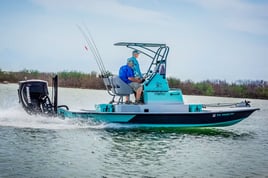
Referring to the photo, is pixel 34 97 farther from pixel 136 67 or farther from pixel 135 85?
pixel 136 67

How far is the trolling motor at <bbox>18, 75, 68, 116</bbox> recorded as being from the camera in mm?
15031

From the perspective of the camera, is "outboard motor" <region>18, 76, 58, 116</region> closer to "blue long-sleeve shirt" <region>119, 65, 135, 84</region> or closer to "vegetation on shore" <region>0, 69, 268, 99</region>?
"blue long-sleeve shirt" <region>119, 65, 135, 84</region>

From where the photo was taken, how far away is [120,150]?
11.6 m

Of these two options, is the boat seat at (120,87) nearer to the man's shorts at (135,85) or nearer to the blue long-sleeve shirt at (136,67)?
the man's shorts at (135,85)

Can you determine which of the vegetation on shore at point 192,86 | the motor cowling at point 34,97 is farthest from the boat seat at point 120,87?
the vegetation on shore at point 192,86

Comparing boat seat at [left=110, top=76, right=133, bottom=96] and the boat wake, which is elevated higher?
boat seat at [left=110, top=76, right=133, bottom=96]

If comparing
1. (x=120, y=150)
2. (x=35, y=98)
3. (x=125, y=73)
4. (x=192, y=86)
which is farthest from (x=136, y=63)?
(x=192, y=86)

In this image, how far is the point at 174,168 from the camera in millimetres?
9820

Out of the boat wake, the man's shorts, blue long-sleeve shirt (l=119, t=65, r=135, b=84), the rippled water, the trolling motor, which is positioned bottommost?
the rippled water

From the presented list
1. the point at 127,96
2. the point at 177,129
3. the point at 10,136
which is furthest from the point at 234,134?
the point at 10,136

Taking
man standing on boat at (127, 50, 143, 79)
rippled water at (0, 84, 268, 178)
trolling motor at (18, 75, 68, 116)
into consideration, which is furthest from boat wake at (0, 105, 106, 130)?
man standing on boat at (127, 50, 143, 79)

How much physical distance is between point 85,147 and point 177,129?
4.88m

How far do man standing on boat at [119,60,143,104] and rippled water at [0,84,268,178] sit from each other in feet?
4.13

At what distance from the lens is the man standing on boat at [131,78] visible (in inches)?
607
